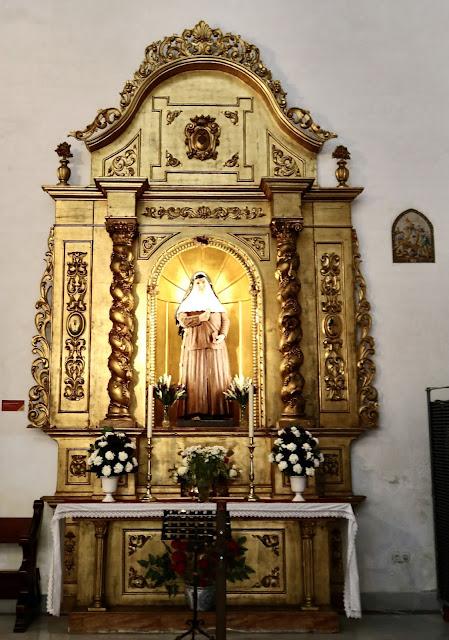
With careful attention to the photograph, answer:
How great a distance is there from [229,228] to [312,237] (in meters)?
0.93

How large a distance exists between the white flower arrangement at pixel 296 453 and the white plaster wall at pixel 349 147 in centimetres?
97

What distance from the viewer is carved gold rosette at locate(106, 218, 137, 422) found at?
798 cm

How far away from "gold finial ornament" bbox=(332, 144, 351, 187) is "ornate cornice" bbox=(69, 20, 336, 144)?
190 millimetres

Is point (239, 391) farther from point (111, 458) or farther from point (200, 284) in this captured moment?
point (111, 458)

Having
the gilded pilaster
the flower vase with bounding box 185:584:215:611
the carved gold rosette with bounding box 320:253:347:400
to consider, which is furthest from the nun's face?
the flower vase with bounding box 185:584:215:611

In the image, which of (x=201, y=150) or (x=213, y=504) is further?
(x=201, y=150)

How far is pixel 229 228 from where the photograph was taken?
8.53 m

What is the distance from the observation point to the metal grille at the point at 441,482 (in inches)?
307

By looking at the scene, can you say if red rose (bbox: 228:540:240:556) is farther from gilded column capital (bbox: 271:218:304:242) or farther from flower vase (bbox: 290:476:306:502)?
gilded column capital (bbox: 271:218:304:242)

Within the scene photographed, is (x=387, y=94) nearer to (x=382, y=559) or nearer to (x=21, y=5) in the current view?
(x=21, y=5)

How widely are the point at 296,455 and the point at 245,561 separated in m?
1.10

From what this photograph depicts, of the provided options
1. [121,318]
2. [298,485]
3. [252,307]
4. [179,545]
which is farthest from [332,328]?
[179,545]

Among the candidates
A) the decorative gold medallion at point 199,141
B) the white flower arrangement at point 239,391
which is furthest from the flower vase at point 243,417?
the decorative gold medallion at point 199,141

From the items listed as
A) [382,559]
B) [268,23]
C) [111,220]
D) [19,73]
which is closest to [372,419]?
[382,559]
